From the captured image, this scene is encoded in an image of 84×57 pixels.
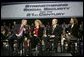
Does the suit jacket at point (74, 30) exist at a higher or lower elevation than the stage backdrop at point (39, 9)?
lower

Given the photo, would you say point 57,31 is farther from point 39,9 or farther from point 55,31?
point 39,9

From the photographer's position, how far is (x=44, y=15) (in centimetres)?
1142

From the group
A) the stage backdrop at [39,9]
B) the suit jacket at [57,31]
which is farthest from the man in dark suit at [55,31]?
the stage backdrop at [39,9]

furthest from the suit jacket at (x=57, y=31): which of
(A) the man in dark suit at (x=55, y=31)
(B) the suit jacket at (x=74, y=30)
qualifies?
(B) the suit jacket at (x=74, y=30)

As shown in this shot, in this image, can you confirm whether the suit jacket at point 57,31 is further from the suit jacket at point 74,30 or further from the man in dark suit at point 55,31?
the suit jacket at point 74,30

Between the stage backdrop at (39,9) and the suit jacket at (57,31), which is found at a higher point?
the stage backdrop at (39,9)

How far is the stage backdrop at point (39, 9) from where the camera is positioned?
11359mm

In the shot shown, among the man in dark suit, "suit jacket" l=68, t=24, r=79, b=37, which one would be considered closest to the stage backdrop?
the man in dark suit

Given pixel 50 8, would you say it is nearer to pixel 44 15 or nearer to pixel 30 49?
pixel 44 15

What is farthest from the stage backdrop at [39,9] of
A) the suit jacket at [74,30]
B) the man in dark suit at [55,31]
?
the suit jacket at [74,30]

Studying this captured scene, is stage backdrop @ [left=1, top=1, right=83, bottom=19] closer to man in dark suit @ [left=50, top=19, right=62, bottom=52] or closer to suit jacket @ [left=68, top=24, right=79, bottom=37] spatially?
man in dark suit @ [left=50, top=19, right=62, bottom=52]

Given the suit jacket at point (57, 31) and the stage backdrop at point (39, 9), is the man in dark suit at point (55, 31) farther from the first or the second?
the stage backdrop at point (39, 9)

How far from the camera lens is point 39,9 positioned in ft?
37.6

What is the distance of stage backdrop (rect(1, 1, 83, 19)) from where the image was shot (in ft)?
37.3
